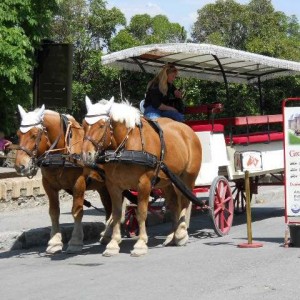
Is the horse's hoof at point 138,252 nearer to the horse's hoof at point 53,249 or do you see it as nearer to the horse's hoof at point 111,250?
the horse's hoof at point 111,250

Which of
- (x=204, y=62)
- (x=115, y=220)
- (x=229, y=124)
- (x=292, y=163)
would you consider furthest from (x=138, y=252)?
(x=204, y=62)

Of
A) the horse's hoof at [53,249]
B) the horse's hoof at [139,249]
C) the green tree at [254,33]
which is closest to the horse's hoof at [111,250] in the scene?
the horse's hoof at [139,249]

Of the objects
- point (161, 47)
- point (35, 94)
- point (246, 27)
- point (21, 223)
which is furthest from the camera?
point (246, 27)

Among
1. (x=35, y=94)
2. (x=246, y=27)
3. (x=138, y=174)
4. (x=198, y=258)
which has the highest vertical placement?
(x=246, y=27)

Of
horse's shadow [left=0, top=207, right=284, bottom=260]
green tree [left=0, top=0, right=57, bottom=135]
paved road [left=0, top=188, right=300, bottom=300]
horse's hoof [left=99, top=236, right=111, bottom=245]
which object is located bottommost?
horse's shadow [left=0, top=207, right=284, bottom=260]

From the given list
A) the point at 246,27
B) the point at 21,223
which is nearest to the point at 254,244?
the point at 21,223

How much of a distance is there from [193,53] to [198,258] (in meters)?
3.58

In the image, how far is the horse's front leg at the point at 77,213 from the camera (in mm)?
10727

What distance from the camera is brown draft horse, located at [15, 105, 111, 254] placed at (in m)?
10.2

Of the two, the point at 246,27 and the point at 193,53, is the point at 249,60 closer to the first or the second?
the point at 193,53

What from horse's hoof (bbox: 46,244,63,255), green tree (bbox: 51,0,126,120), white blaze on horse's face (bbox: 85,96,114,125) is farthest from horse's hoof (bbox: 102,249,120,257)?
green tree (bbox: 51,0,126,120)

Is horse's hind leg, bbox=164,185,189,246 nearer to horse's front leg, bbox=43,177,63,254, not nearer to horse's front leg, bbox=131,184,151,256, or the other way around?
horse's front leg, bbox=131,184,151,256

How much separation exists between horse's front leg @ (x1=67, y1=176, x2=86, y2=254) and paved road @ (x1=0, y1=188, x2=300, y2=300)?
21 cm

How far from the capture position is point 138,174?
10.5 metres
